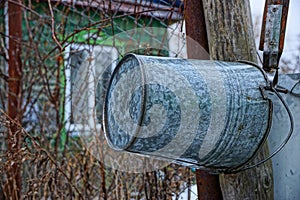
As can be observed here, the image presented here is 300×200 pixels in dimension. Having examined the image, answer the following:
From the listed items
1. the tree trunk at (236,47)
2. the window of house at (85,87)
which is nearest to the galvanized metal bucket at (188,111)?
the tree trunk at (236,47)

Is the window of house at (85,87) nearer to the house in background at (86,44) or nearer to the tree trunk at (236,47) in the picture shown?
the house in background at (86,44)

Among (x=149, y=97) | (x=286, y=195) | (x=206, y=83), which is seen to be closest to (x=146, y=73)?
(x=149, y=97)

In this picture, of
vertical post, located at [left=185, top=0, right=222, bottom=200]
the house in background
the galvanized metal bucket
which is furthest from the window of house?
the galvanized metal bucket

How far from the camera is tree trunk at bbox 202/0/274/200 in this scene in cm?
161

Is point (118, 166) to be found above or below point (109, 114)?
below

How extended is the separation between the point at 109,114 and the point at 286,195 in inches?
28.2

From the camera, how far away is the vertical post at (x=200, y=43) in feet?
5.54

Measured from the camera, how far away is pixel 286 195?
1.66 m

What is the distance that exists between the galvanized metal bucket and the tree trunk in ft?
0.52

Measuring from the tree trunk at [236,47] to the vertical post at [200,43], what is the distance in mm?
48

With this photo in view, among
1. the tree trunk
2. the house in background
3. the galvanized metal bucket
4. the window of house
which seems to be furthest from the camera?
the window of house

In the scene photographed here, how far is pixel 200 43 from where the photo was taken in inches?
68.3

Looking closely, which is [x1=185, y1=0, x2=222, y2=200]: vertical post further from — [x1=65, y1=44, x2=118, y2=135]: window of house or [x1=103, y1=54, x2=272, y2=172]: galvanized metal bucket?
[x1=65, y1=44, x2=118, y2=135]: window of house

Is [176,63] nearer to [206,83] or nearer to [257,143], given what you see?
[206,83]
